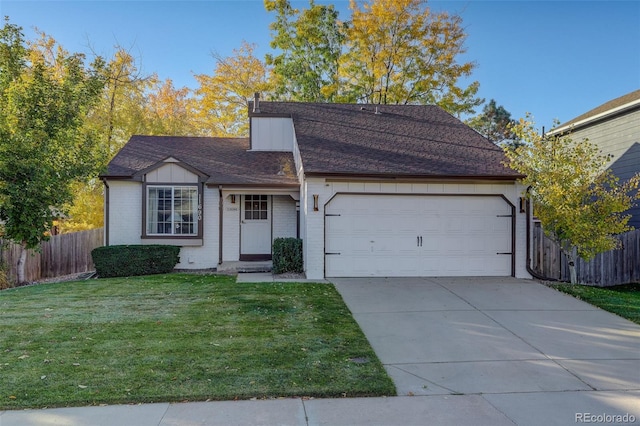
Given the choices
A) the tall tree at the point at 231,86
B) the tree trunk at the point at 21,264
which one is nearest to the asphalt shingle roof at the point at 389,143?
the tall tree at the point at 231,86

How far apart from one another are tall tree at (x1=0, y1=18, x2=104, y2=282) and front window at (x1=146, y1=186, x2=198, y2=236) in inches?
76.7

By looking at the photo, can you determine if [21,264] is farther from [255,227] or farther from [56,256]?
[255,227]

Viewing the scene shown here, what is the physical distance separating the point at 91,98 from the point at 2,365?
8185 mm

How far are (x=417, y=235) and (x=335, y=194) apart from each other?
2.35 m

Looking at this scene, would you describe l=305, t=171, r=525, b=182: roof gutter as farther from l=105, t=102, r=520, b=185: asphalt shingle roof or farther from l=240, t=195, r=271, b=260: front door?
l=240, t=195, r=271, b=260: front door

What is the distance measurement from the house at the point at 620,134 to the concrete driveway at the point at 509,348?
21.3 feet

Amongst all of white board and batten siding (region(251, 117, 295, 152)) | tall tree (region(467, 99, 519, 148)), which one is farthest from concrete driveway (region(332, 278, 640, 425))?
tall tree (region(467, 99, 519, 148))

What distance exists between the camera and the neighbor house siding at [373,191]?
9930 millimetres

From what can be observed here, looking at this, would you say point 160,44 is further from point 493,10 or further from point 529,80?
point 529,80

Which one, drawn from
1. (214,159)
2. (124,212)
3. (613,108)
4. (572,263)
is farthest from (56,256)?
(613,108)

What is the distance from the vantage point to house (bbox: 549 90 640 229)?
40.3ft

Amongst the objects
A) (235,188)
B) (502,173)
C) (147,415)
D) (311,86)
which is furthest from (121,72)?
(147,415)

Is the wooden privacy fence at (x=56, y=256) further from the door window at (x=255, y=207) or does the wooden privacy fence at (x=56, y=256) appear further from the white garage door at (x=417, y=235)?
the white garage door at (x=417, y=235)

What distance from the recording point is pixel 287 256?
10.5m
